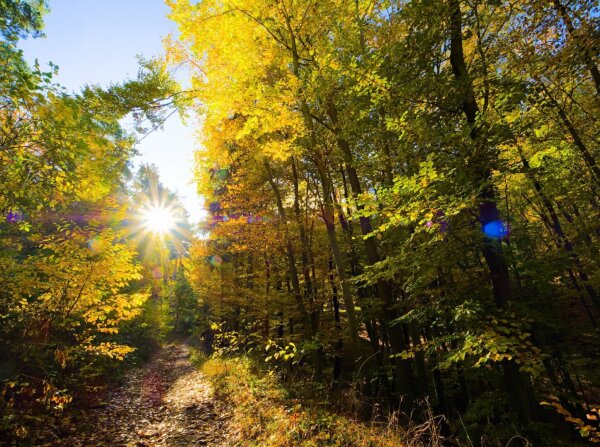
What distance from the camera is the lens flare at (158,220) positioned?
2705 cm

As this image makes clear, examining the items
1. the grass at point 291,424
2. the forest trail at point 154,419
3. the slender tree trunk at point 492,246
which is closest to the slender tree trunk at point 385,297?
the grass at point 291,424

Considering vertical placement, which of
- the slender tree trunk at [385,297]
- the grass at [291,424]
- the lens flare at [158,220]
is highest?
the lens flare at [158,220]

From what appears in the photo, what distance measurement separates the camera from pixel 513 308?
512 centimetres

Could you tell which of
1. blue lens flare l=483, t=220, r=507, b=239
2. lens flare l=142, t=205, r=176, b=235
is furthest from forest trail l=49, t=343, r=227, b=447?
lens flare l=142, t=205, r=176, b=235

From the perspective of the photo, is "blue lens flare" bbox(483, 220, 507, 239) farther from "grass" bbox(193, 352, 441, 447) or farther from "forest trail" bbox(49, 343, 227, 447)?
"forest trail" bbox(49, 343, 227, 447)

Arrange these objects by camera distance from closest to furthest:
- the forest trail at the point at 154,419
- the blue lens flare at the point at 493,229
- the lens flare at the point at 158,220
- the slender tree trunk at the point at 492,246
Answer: the slender tree trunk at the point at 492,246 < the blue lens flare at the point at 493,229 < the forest trail at the point at 154,419 < the lens flare at the point at 158,220

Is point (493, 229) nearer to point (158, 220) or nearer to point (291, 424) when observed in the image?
point (291, 424)

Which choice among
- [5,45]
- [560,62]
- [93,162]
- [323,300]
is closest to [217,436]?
[323,300]

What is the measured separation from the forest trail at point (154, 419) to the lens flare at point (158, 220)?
17.2 metres

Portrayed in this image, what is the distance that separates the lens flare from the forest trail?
17.2 meters

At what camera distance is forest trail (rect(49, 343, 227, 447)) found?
20.9ft

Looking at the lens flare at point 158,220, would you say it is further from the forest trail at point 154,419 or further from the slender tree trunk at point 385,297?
the slender tree trunk at point 385,297

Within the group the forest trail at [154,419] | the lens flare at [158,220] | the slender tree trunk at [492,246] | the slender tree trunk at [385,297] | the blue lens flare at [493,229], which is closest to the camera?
the slender tree trunk at [492,246]

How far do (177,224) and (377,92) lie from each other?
35780mm
